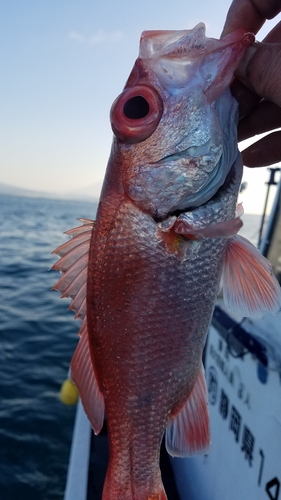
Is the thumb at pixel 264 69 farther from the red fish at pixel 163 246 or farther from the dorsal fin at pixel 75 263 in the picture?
the dorsal fin at pixel 75 263

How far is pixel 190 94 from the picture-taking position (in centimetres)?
118

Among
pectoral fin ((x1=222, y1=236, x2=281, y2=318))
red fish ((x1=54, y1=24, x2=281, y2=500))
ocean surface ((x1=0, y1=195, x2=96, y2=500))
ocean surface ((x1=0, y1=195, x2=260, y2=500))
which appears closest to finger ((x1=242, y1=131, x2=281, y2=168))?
red fish ((x1=54, y1=24, x2=281, y2=500))

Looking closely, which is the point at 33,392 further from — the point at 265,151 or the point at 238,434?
the point at 265,151

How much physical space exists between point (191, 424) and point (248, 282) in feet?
1.81

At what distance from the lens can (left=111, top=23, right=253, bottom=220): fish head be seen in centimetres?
116

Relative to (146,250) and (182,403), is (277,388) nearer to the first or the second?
(182,403)

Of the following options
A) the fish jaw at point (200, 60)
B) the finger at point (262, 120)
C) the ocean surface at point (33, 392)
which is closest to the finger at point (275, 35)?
the finger at point (262, 120)

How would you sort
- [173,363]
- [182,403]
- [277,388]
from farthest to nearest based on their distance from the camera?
[277,388] < [182,403] < [173,363]

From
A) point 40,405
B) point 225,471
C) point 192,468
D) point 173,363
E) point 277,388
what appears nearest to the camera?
point 173,363

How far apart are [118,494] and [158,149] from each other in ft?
3.83

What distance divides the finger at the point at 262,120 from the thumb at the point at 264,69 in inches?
15.2

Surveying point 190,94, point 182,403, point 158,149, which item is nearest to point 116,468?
point 182,403

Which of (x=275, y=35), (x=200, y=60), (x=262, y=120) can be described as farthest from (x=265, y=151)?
(x=200, y=60)

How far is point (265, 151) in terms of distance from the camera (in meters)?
1.84
